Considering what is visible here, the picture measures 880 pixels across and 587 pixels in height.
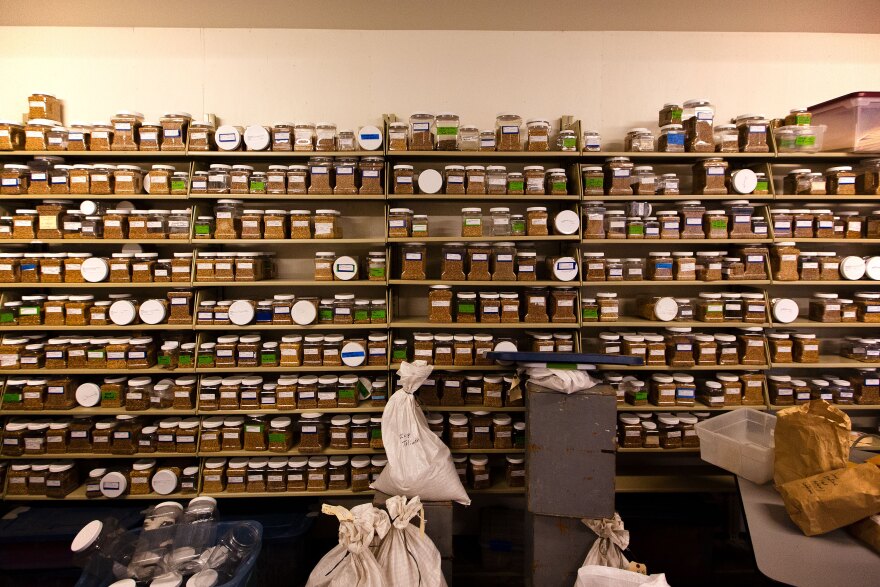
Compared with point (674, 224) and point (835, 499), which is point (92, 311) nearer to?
point (674, 224)

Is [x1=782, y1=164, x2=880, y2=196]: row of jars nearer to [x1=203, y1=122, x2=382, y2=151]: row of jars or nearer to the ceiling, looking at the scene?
the ceiling

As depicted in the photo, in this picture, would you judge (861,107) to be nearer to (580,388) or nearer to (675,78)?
(675,78)

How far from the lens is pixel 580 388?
1889mm

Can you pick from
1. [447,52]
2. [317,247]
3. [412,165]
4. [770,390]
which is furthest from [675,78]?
[317,247]

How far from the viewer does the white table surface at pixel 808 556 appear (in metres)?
1.35

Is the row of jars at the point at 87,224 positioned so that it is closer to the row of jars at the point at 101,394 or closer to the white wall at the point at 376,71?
the white wall at the point at 376,71

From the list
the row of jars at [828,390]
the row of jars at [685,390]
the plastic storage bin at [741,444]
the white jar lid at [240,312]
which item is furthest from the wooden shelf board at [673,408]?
the white jar lid at [240,312]

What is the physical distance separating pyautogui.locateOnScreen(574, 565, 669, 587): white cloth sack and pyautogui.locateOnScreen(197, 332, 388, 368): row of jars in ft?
4.46

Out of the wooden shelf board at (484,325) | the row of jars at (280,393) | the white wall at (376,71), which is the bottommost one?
the row of jars at (280,393)

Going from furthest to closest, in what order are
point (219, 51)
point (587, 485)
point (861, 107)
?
point (219, 51)
point (861, 107)
point (587, 485)

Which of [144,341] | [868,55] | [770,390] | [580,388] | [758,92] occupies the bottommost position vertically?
[770,390]

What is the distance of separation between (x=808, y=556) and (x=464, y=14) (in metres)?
2.78

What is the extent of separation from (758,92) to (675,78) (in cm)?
52

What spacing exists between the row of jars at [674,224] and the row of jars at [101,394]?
237cm
